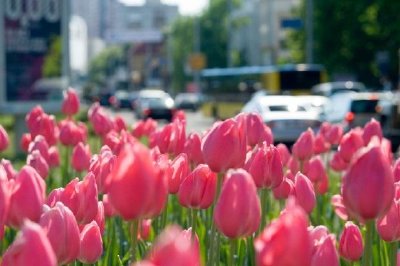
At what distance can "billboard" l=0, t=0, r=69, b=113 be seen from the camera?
20.5 meters

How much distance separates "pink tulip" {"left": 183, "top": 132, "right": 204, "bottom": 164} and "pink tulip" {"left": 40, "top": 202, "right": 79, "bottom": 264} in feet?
5.29

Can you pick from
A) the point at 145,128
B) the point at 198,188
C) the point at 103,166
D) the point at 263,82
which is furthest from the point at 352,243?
the point at 263,82

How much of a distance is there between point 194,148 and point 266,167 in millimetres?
759

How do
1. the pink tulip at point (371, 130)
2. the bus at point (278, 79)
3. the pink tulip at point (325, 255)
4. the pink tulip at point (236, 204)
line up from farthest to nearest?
the bus at point (278, 79) → the pink tulip at point (371, 130) → the pink tulip at point (325, 255) → the pink tulip at point (236, 204)

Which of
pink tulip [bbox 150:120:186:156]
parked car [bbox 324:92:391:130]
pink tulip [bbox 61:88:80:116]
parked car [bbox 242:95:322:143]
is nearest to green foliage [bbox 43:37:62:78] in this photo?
parked car [bbox 242:95:322:143]

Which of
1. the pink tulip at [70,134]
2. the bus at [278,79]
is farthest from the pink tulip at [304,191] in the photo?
the bus at [278,79]

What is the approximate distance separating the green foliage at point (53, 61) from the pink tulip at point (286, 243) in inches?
780

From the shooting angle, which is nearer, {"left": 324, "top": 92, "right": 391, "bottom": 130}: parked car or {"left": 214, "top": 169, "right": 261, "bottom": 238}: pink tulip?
{"left": 214, "top": 169, "right": 261, "bottom": 238}: pink tulip

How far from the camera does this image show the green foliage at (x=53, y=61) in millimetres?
21234

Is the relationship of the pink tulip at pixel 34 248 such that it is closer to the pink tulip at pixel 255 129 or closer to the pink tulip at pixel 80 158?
the pink tulip at pixel 255 129

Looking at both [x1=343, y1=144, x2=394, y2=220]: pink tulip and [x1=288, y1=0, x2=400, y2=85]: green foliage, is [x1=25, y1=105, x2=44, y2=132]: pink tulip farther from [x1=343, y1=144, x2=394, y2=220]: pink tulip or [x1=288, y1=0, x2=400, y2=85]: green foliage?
→ [x1=288, y1=0, x2=400, y2=85]: green foliage

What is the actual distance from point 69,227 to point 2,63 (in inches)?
733

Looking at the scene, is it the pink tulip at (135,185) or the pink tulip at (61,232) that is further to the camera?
the pink tulip at (61,232)

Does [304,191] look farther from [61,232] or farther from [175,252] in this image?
[175,252]
